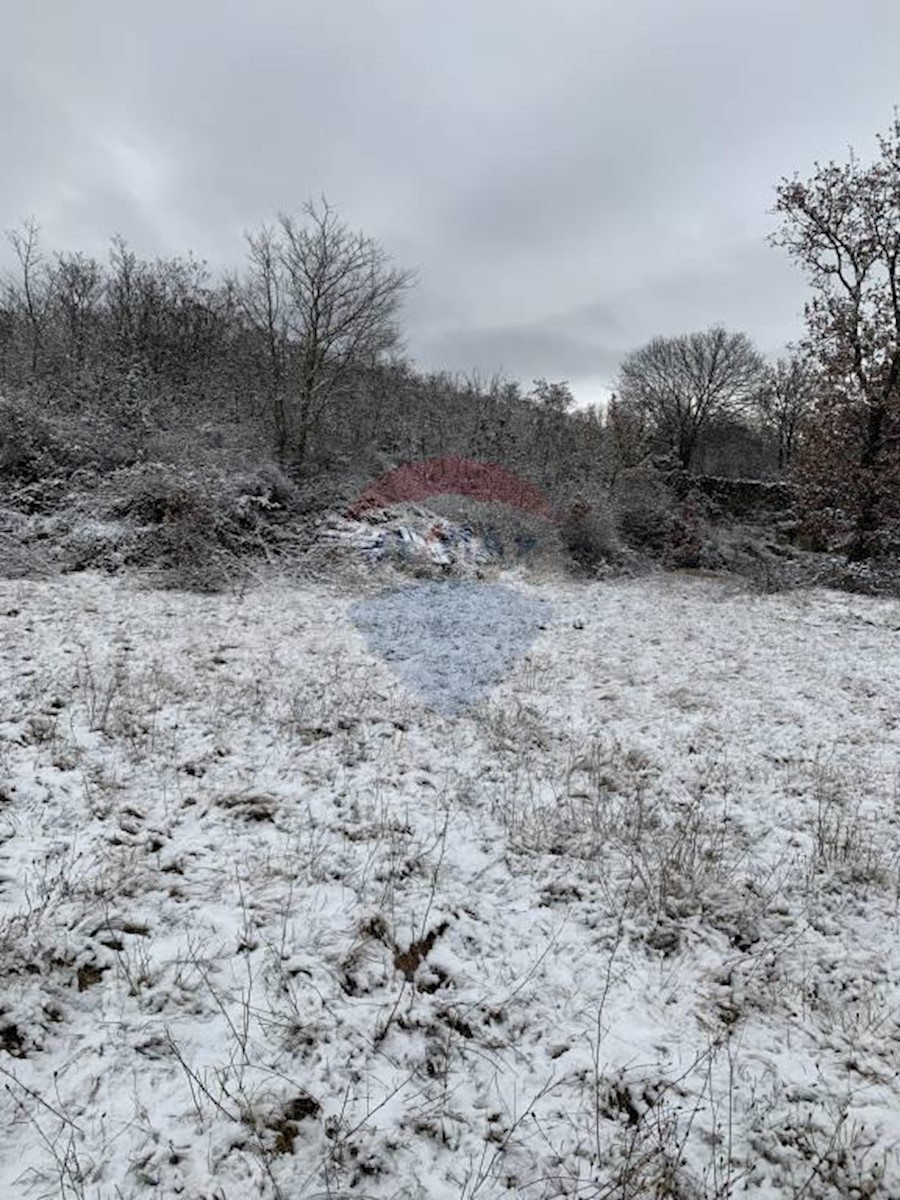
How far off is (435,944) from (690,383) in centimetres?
4005

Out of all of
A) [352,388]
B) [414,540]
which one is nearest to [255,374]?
[352,388]

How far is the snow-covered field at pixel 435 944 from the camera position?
248 cm

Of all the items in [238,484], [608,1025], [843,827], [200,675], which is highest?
[238,484]

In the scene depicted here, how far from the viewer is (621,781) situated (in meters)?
5.61

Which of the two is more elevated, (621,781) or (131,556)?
(131,556)

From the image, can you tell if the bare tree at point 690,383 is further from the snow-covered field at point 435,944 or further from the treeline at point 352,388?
the snow-covered field at point 435,944

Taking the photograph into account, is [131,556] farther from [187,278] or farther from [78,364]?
[187,278]

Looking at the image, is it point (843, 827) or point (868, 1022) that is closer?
point (868, 1022)

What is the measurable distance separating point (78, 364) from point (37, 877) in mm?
23083

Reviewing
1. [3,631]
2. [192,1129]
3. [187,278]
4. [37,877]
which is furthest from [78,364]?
[192,1129]

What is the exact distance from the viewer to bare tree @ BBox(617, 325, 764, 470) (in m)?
37.1

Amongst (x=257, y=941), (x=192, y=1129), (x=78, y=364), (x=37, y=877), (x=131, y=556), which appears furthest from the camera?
(x=78, y=364)

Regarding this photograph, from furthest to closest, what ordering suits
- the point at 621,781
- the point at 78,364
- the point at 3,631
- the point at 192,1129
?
the point at 78,364 → the point at 3,631 → the point at 621,781 → the point at 192,1129

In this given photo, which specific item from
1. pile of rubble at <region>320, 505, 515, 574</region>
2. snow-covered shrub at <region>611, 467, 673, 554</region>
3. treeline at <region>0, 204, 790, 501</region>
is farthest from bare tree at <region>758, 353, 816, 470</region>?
pile of rubble at <region>320, 505, 515, 574</region>
